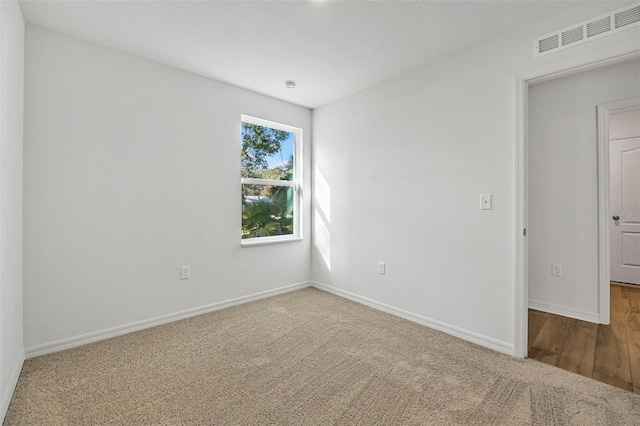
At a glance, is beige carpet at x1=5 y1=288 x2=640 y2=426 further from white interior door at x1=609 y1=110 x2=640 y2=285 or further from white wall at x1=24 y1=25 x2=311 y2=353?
white interior door at x1=609 y1=110 x2=640 y2=285

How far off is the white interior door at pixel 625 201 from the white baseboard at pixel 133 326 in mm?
4661

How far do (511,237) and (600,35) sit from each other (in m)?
1.39

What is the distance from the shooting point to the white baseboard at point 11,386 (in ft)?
5.37

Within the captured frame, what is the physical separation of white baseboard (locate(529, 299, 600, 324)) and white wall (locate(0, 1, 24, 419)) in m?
4.39

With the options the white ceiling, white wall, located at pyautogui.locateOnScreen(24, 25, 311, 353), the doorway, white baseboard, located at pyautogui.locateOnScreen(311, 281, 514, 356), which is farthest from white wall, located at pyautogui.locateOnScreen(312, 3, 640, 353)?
white wall, located at pyautogui.locateOnScreen(24, 25, 311, 353)

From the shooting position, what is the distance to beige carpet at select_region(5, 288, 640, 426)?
1.65m

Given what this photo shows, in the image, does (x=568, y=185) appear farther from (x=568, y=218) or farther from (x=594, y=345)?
(x=594, y=345)

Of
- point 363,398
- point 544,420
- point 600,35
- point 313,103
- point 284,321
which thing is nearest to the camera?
point 544,420

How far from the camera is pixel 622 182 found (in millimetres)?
4180

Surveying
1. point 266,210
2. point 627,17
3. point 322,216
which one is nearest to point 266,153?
point 266,210

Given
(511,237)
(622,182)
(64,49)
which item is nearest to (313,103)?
(64,49)

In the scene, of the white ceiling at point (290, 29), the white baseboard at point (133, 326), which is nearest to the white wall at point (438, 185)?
the white ceiling at point (290, 29)

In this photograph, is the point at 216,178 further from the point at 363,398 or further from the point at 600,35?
the point at 600,35

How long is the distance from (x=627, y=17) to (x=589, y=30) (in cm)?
17
